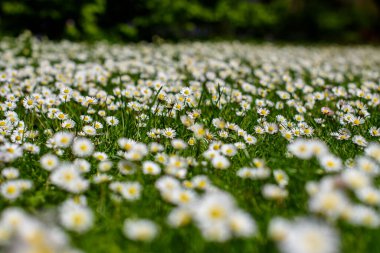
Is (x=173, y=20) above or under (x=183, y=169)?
above

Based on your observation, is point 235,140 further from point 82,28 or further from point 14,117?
point 82,28

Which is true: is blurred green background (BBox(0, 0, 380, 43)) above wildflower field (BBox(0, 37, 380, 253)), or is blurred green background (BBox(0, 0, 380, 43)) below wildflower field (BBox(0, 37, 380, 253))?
above

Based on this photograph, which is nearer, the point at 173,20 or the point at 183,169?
the point at 183,169

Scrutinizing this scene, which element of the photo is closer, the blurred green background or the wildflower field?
the wildflower field

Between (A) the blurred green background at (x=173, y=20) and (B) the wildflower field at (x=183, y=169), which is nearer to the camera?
(B) the wildflower field at (x=183, y=169)

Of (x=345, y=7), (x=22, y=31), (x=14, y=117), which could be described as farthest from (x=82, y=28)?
(x=345, y=7)
